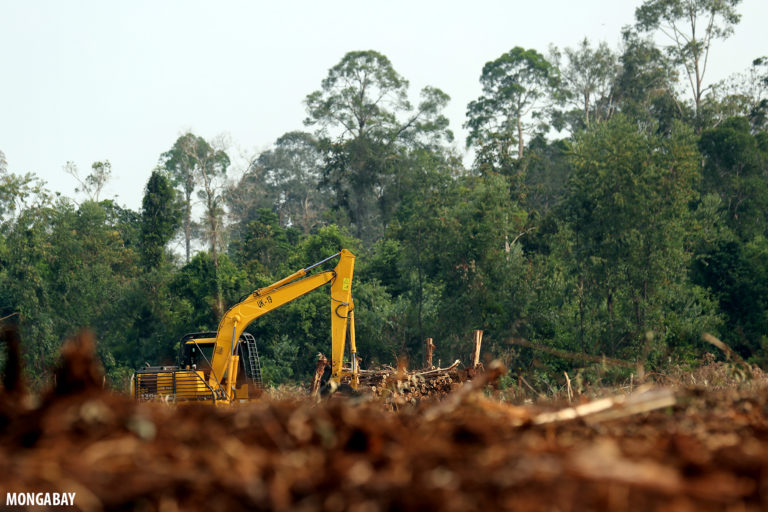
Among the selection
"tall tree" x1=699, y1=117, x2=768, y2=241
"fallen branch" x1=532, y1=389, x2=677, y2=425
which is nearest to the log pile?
"fallen branch" x1=532, y1=389, x2=677, y2=425

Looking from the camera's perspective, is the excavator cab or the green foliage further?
the green foliage

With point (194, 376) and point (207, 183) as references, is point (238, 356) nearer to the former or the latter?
point (194, 376)

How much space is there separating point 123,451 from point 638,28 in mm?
53145

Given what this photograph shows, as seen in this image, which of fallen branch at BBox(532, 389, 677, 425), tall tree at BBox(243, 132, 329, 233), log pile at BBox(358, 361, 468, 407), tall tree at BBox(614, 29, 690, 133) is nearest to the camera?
fallen branch at BBox(532, 389, 677, 425)

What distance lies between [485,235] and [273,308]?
20.1 meters

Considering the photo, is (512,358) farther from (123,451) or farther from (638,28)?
(123,451)

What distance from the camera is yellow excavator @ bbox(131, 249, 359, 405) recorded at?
16.8 meters

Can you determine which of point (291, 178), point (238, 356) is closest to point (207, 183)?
point (291, 178)

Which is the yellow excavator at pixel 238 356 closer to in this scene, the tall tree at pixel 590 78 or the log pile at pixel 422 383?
the log pile at pixel 422 383

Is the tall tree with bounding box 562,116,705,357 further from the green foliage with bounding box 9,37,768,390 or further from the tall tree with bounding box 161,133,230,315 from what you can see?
the tall tree with bounding box 161,133,230,315

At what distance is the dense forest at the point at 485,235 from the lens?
106 feet

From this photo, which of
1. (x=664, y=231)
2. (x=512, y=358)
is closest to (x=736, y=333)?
(x=664, y=231)

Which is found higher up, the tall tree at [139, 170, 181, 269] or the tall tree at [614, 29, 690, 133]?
the tall tree at [614, 29, 690, 133]

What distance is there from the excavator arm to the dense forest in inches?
244
